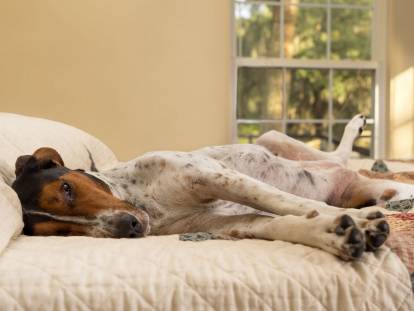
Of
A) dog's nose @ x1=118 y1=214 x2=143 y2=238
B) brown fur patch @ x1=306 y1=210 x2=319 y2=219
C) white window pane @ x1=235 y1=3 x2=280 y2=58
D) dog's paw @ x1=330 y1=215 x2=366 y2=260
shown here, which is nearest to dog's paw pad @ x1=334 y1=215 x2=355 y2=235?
dog's paw @ x1=330 y1=215 x2=366 y2=260

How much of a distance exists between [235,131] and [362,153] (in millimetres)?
1072

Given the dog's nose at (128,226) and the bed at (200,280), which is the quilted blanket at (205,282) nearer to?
the bed at (200,280)

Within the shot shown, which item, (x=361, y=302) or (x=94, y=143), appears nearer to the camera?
(x=361, y=302)

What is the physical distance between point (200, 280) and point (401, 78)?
377cm

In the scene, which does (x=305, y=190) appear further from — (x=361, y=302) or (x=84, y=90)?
(x=84, y=90)

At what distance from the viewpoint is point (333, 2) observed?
454cm

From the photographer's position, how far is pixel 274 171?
2.15 m

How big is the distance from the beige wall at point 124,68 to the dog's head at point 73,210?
96.6 inches

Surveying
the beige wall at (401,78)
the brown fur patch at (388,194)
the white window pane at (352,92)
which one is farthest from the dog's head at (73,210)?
the beige wall at (401,78)

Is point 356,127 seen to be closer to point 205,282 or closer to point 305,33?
point 305,33

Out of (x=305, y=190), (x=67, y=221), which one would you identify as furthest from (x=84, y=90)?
(x=67, y=221)

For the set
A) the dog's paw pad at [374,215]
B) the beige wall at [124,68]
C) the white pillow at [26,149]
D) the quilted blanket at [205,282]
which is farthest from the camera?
the beige wall at [124,68]

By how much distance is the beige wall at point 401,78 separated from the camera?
453 centimetres

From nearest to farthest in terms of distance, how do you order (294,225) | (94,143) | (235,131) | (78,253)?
(78,253), (294,225), (94,143), (235,131)
